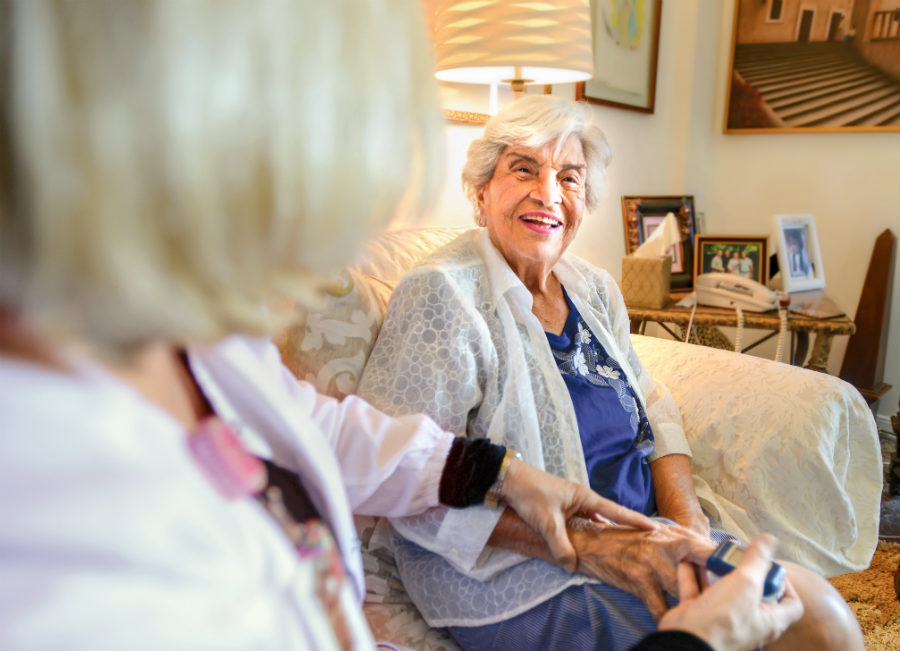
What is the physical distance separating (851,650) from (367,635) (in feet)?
2.47

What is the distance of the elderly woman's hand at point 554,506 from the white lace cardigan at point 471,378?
0.05 metres

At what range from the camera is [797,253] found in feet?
8.78

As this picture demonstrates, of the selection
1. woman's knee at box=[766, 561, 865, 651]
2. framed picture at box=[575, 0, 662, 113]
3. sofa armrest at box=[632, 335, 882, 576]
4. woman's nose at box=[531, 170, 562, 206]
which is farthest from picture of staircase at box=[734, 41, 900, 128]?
woman's knee at box=[766, 561, 865, 651]

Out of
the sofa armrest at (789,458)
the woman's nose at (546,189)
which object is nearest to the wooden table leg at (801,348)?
the sofa armrest at (789,458)

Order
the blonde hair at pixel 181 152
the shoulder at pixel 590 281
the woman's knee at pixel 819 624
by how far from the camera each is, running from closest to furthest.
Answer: the blonde hair at pixel 181 152, the woman's knee at pixel 819 624, the shoulder at pixel 590 281

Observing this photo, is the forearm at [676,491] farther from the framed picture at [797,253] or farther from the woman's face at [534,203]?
the framed picture at [797,253]

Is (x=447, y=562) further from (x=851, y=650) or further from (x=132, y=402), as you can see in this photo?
(x=132, y=402)

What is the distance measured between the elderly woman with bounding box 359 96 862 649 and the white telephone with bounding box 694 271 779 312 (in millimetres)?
989

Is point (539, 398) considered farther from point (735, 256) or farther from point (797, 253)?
point (797, 253)

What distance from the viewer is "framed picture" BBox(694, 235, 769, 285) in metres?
2.57

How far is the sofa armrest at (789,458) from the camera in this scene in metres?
1.45

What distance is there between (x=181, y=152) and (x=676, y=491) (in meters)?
1.30

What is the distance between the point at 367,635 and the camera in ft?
2.07

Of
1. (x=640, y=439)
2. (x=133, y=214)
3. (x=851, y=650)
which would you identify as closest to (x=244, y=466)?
(x=133, y=214)
